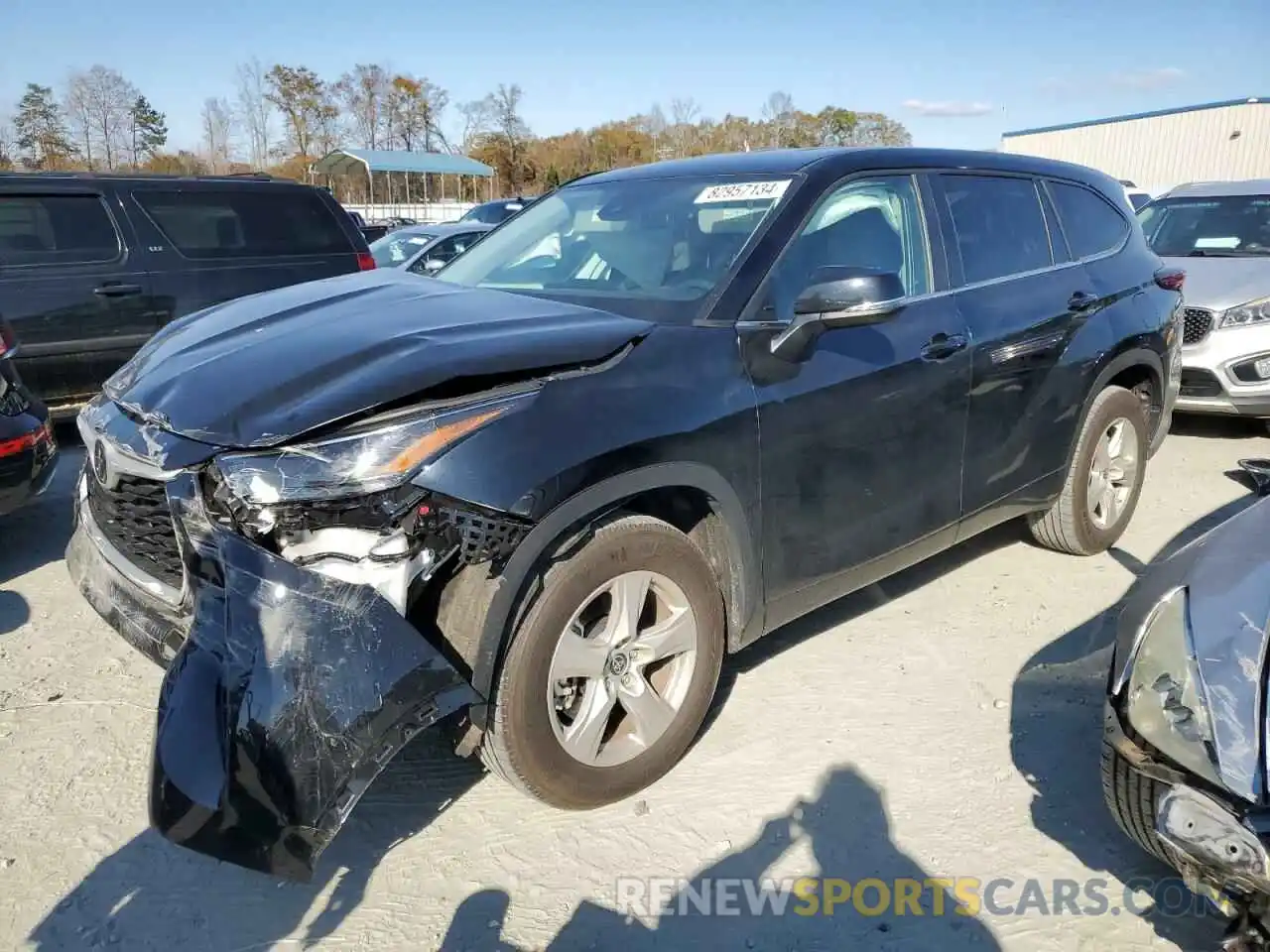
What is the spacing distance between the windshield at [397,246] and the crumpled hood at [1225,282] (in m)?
8.74

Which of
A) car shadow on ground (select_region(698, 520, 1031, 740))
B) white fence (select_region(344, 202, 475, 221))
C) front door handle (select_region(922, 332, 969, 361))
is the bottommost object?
car shadow on ground (select_region(698, 520, 1031, 740))

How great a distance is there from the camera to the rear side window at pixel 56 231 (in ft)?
20.1

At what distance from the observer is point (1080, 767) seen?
2996 mm

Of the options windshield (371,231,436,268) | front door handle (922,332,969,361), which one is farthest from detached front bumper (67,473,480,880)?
windshield (371,231,436,268)

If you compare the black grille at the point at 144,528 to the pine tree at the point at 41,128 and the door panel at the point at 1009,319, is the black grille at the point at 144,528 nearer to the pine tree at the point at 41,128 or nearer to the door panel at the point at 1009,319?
the door panel at the point at 1009,319

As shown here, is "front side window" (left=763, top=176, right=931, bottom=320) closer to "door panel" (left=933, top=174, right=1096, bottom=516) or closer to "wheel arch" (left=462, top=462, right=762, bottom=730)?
"door panel" (left=933, top=174, right=1096, bottom=516)

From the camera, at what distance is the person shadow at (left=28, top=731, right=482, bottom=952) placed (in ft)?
7.54

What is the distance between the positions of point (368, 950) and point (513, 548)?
1.03 m

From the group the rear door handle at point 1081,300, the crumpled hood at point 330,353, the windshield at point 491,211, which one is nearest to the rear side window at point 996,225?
the rear door handle at point 1081,300

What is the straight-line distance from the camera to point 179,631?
7.98ft

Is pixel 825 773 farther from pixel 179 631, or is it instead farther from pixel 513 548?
pixel 179 631

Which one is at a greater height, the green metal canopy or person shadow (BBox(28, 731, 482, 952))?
the green metal canopy

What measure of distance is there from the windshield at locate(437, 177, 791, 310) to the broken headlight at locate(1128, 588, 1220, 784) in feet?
5.09

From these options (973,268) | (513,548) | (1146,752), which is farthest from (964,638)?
(513,548)
